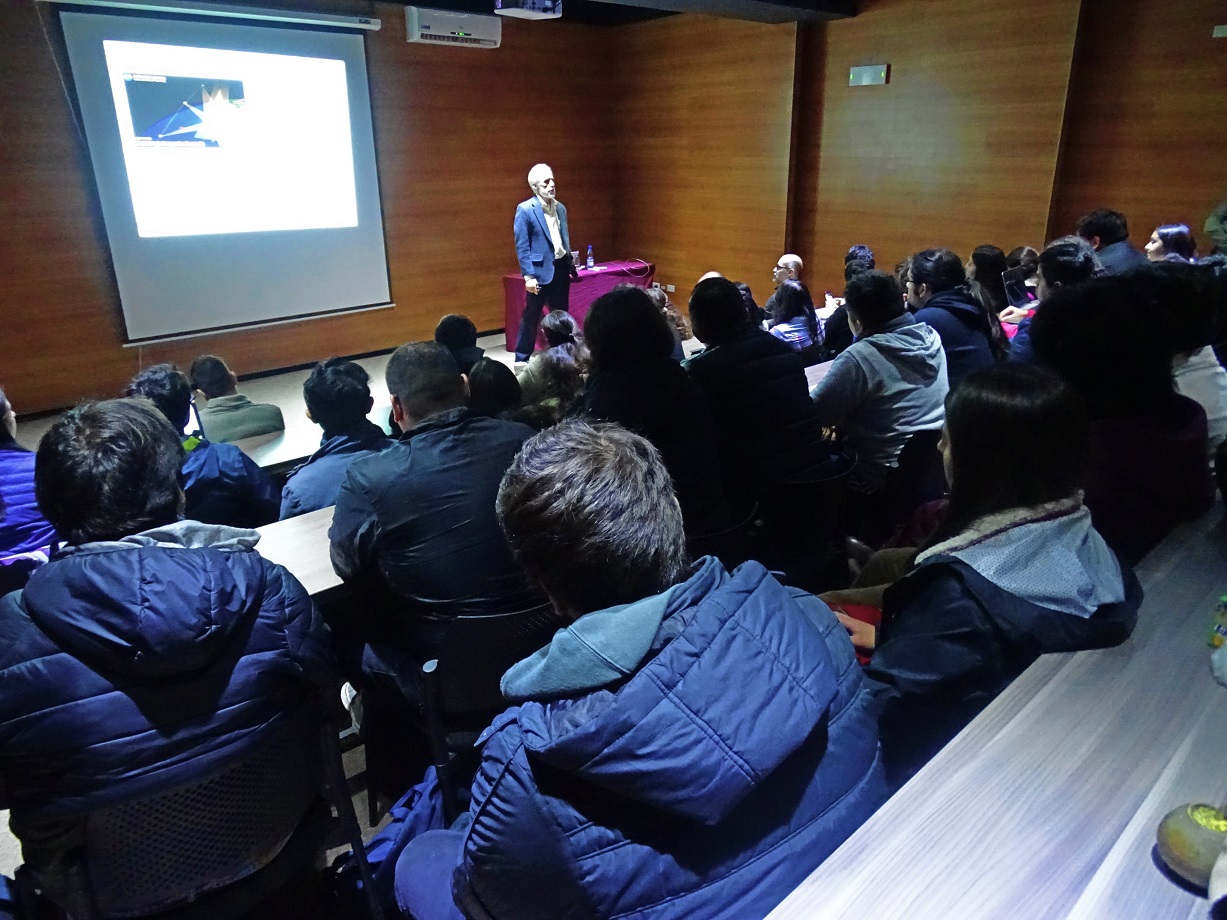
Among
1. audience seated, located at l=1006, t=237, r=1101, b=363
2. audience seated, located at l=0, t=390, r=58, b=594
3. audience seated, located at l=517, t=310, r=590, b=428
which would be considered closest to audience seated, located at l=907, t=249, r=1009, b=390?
audience seated, located at l=1006, t=237, r=1101, b=363

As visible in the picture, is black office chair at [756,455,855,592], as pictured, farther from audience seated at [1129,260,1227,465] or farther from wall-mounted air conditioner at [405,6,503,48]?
wall-mounted air conditioner at [405,6,503,48]

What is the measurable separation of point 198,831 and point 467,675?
555mm

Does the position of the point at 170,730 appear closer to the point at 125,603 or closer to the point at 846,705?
the point at 125,603

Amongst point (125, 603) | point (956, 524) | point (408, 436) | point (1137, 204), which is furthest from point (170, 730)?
point (1137, 204)

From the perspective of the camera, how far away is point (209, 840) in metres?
1.26

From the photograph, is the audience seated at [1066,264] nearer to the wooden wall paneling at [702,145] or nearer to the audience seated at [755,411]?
the audience seated at [755,411]

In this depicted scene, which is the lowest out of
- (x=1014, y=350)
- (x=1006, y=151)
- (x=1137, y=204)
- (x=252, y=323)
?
(x=252, y=323)

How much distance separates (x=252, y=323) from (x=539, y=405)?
420 centimetres

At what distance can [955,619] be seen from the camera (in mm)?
1142

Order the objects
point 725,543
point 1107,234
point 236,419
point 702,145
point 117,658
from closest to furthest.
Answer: point 117,658
point 725,543
point 236,419
point 1107,234
point 702,145

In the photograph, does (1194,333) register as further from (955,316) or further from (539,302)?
(539,302)

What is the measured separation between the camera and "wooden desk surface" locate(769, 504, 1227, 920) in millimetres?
860

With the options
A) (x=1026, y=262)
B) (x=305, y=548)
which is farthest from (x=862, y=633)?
(x=1026, y=262)

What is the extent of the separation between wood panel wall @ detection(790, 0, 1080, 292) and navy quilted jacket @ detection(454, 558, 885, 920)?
16.9 ft
